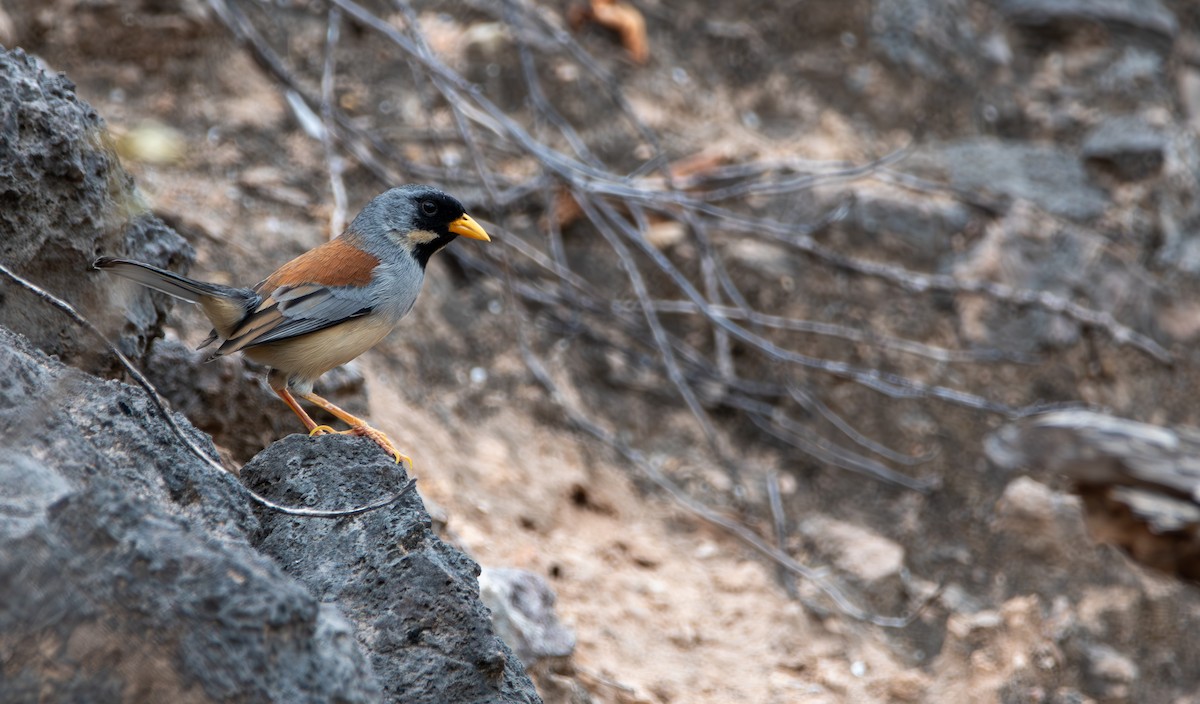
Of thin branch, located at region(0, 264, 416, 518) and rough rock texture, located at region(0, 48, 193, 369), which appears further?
rough rock texture, located at region(0, 48, 193, 369)

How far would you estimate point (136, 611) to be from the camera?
2.21 meters

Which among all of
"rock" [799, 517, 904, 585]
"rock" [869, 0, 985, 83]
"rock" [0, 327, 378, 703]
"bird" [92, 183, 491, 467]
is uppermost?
"rock" [0, 327, 378, 703]

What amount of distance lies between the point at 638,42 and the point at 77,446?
20.4 ft

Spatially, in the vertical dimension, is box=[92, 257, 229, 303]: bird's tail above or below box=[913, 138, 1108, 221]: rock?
above

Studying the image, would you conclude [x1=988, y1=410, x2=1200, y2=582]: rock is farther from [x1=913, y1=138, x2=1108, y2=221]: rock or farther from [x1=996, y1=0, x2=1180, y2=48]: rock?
[x1=996, y1=0, x2=1180, y2=48]: rock

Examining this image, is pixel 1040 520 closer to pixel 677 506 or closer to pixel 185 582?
pixel 677 506

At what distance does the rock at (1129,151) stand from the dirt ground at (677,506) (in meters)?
1.44

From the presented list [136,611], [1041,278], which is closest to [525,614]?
[136,611]

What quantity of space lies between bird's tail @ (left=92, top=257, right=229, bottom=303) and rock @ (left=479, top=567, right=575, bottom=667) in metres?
1.35

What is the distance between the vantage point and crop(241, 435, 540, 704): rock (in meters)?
2.85

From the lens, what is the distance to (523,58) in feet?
23.0

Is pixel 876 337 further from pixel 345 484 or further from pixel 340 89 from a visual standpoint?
pixel 345 484

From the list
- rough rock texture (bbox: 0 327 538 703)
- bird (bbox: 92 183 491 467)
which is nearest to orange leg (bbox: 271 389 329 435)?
bird (bbox: 92 183 491 467)

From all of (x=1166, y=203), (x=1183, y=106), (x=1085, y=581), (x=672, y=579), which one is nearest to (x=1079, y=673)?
(x=1085, y=581)
